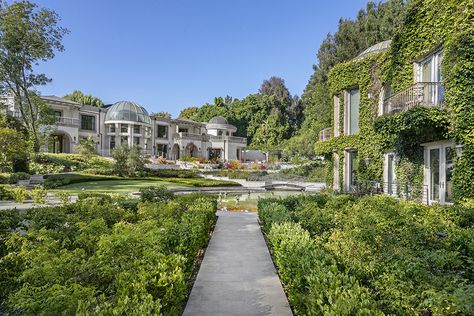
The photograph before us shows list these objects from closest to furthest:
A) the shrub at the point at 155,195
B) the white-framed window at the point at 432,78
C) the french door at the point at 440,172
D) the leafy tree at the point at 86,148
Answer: the shrub at the point at 155,195, the french door at the point at 440,172, the white-framed window at the point at 432,78, the leafy tree at the point at 86,148

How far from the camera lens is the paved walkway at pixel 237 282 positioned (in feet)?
15.8

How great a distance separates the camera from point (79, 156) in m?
36.0

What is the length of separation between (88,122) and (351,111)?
127ft

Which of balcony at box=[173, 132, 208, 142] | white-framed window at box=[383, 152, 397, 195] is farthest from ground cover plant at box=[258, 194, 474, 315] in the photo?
balcony at box=[173, 132, 208, 142]

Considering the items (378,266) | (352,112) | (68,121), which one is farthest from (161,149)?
(378,266)

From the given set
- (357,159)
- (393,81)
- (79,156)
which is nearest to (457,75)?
(393,81)

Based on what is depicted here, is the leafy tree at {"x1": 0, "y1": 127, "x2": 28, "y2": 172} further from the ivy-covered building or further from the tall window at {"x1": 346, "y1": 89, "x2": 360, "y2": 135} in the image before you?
the tall window at {"x1": 346, "y1": 89, "x2": 360, "y2": 135}

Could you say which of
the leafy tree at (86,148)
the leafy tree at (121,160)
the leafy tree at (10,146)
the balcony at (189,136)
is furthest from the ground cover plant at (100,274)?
the balcony at (189,136)

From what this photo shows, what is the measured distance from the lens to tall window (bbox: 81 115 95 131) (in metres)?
Result: 46.1

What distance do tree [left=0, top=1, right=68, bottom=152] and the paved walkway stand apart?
2727cm

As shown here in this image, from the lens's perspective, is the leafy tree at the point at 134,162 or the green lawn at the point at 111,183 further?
the leafy tree at the point at 134,162

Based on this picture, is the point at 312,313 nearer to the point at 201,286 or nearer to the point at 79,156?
the point at 201,286

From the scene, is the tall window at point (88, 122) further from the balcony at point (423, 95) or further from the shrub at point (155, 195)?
the balcony at point (423, 95)

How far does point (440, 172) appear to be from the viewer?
13266mm
